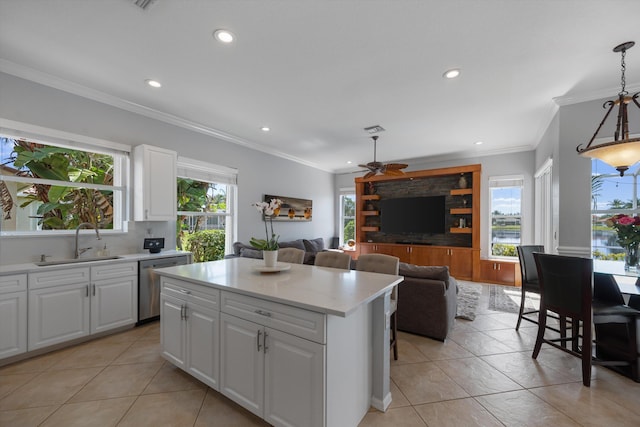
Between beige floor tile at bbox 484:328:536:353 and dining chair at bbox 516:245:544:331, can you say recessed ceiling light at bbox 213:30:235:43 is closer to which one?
dining chair at bbox 516:245:544:331

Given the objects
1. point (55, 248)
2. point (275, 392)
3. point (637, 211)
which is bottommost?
point (275, 392)

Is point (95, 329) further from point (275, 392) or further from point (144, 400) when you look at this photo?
point (275, 392)

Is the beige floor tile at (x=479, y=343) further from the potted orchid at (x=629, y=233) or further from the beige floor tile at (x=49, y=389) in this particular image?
the beige floor tile at (x=49, y=389)

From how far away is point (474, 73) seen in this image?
8.89 feet

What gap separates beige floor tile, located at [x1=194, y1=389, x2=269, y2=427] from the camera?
69.3 inches

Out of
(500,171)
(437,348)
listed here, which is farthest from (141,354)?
(500,171)

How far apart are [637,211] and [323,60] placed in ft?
12.4

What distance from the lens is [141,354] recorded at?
8.73 ft

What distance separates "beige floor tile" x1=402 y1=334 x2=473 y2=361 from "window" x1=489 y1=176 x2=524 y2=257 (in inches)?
153

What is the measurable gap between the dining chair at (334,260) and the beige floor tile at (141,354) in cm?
182

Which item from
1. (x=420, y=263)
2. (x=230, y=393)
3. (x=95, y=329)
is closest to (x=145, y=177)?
(x=95, y=329)

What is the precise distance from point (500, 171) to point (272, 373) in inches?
246

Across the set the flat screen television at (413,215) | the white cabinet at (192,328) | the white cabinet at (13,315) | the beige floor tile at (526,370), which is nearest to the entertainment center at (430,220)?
the flat screen television at (413,215)

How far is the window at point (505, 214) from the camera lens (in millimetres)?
5691
